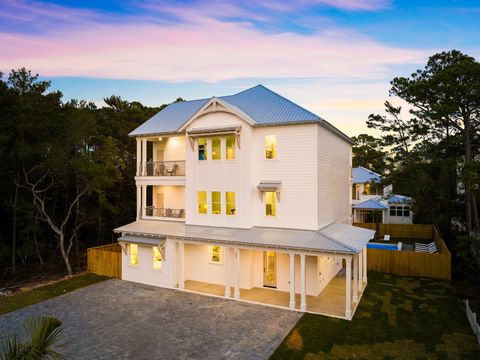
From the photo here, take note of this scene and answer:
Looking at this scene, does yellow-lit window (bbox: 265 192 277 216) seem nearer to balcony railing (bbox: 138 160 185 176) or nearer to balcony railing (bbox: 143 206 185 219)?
balcony railing (bbox: 143 206 185 219)

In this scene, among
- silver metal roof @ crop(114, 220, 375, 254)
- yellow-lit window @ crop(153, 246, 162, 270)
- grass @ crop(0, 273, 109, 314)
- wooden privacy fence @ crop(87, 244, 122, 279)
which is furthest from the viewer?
wooden privacy fence @ crop(87, 244, 122, 279)

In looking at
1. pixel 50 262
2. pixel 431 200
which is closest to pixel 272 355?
pixel 431 200

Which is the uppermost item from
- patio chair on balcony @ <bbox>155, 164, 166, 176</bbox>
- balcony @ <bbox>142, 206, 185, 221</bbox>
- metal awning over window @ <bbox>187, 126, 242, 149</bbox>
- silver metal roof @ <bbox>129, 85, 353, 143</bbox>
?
silver metal roof @ <bbox>129, 85, 353, 143</bbox>

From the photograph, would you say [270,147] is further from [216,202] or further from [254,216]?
[216,202]

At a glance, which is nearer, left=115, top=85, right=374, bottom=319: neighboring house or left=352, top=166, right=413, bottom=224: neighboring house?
left=115, top=85, right=374, bottom=319: neighboring house

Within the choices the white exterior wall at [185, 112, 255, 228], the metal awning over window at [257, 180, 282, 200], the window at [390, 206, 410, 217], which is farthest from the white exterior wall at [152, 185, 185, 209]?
the window at [390, 206, 410, 217]

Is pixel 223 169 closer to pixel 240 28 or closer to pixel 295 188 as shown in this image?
pixel 295 188

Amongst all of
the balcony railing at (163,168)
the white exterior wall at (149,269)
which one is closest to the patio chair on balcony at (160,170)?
the balcony railing at (163,168)

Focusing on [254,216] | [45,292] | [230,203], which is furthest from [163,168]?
[45,292]
